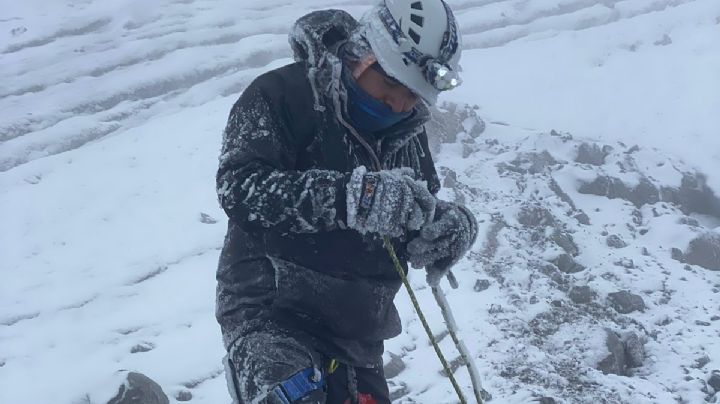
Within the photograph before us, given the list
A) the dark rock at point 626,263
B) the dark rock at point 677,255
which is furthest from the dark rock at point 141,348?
the dark rock at point 677,255

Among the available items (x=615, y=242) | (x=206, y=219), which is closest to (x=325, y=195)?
(x=206, y=219)

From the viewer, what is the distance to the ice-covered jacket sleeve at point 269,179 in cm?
238

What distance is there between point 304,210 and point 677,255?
46.1 feet

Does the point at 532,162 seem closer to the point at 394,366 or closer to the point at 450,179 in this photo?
the point at 450,179

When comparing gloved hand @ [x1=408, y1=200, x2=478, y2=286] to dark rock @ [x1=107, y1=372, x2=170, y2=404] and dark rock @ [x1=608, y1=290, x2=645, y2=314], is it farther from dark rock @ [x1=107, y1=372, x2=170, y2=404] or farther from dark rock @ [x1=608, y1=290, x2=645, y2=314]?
dark rock @ [x1=608, y1=290, x2=645, y2=314]

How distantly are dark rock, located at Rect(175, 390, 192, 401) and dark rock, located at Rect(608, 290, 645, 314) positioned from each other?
294 inches

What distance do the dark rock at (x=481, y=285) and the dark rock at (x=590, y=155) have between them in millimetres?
7561

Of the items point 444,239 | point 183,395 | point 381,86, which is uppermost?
point 381,86

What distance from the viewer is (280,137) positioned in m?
2.59

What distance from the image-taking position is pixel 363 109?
2.74 meters

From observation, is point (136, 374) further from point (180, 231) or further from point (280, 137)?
point (280, 137)

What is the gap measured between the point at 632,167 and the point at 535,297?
832cm

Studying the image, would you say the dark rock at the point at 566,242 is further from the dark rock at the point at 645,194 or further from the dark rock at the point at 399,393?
the dark rock at the point at 399,393

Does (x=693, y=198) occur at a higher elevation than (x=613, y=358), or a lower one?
lower
